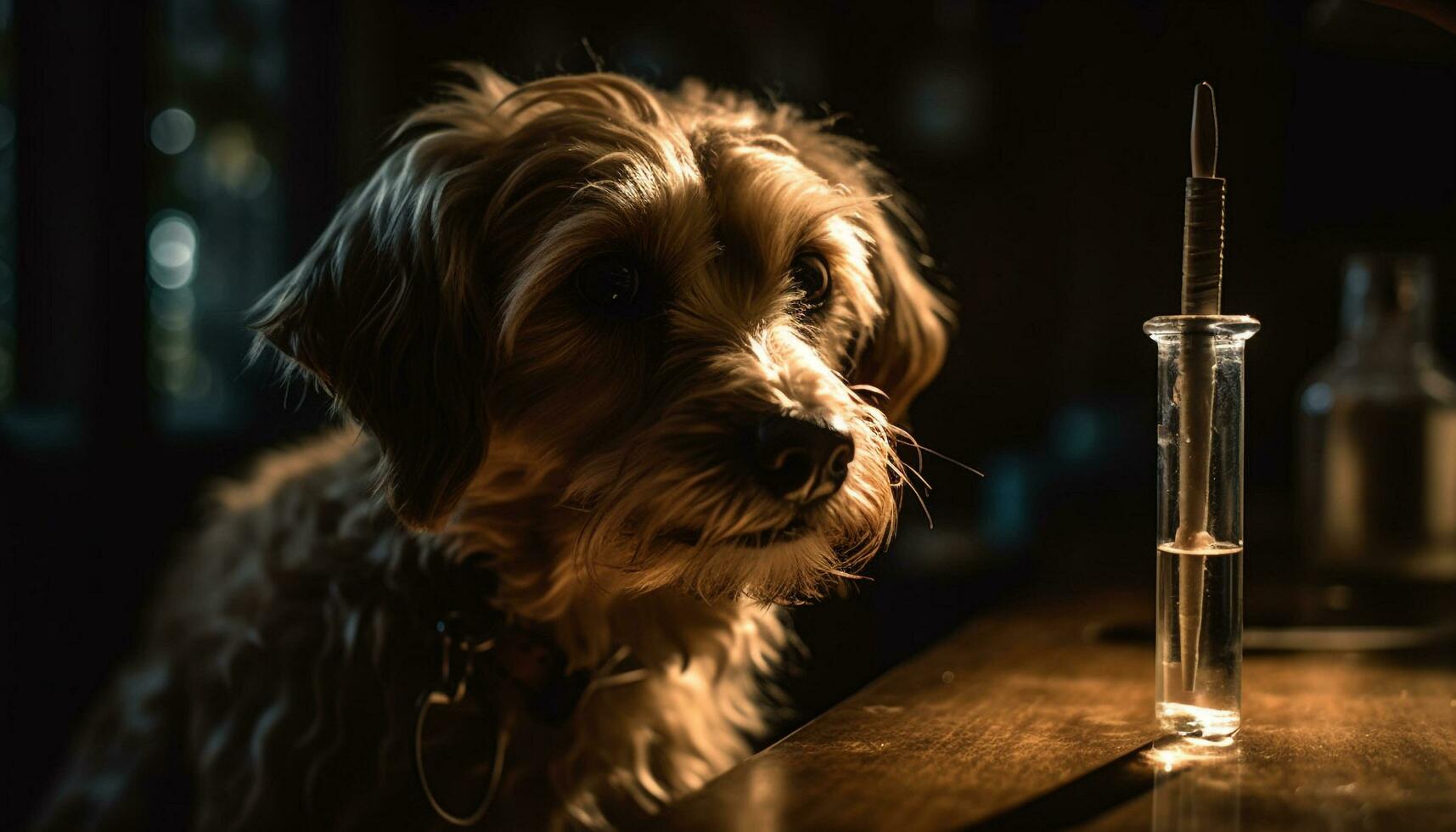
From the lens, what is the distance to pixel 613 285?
117 centimetres

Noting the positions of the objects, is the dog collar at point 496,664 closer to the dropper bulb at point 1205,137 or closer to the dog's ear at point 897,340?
the dog's ear at point 897,340

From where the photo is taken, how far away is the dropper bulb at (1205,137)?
746 mm

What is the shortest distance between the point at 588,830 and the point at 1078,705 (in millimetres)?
572

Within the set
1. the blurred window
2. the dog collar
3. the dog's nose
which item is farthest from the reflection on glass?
the blurred window

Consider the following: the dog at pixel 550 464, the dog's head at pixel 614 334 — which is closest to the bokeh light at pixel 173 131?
the dog at pixel 550 464

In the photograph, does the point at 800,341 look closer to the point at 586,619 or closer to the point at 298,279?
the point at 586,619

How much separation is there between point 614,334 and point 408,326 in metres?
0.21

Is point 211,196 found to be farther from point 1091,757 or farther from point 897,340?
point 1091,757

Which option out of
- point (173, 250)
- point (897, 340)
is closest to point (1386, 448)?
point (897, 340)

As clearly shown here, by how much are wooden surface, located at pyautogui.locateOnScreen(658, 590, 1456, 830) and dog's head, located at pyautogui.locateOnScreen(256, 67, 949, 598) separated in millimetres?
212

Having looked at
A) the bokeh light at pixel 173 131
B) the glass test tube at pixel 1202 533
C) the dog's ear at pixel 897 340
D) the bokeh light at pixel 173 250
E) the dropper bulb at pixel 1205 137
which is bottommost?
the glass test tube at pixel 1202 533

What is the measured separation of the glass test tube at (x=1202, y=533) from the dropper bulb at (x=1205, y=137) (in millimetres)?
105

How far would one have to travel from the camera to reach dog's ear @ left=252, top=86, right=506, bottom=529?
1094 mm

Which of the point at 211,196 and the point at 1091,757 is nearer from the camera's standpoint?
the point at 1091,757
